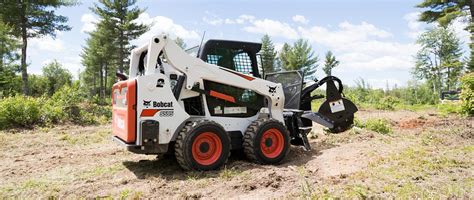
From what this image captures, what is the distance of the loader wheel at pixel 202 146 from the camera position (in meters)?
4.56

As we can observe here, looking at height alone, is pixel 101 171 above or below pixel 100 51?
below

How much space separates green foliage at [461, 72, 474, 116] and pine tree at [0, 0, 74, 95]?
61.3 feet

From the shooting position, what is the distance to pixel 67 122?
11281mm

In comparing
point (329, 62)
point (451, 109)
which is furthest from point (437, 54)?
point (451, 109)

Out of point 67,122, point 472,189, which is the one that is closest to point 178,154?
point 472,189

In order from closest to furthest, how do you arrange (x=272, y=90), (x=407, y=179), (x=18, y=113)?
(x=407, y=179), (x=272, y=90), (x=18, y=113)

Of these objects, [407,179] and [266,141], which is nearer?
[407,179]

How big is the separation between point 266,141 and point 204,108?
1137mm

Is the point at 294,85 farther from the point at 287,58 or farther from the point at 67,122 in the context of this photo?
the point at 287,58

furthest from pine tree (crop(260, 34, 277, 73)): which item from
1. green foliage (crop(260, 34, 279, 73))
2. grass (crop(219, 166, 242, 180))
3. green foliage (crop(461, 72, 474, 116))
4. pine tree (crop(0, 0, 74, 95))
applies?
grass (crop(219, 166, 242, 180))

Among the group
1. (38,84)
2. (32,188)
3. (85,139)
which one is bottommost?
(32,188)

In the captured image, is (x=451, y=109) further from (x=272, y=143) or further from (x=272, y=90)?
(x=272, y=143)

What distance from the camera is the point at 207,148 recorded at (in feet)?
15.8

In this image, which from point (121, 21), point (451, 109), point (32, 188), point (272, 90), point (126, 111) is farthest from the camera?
point (121, 21)
